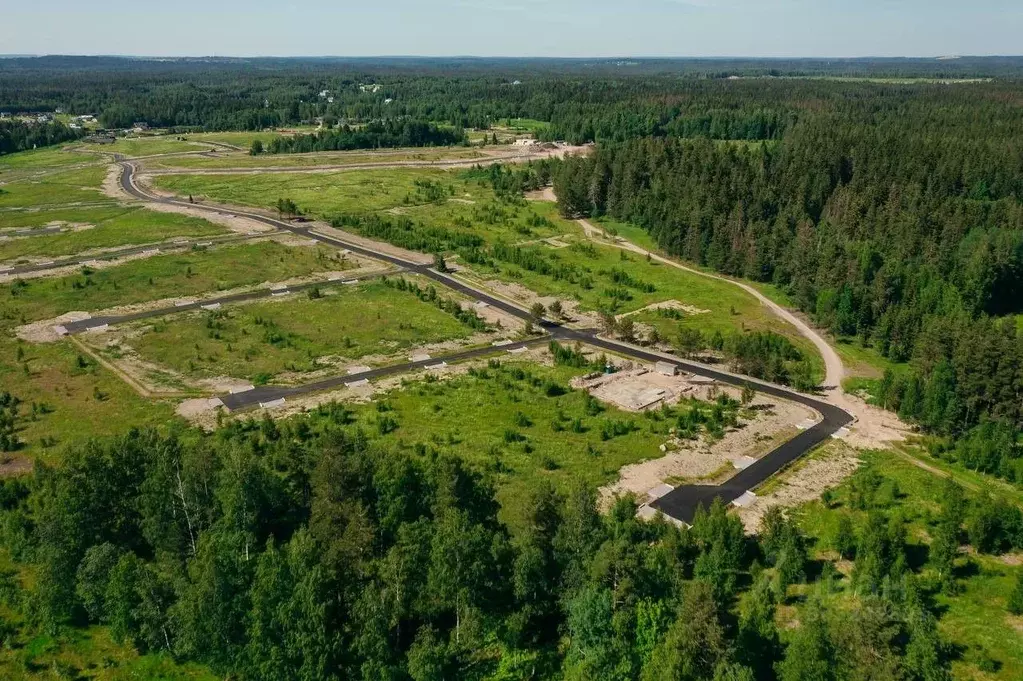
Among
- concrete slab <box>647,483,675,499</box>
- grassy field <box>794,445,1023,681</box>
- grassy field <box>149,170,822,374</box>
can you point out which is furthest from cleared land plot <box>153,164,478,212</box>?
grassy field <box>794,445,1023,681</box>

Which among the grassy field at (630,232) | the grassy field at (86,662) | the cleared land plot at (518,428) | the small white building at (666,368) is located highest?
the grassy field at (630,232)

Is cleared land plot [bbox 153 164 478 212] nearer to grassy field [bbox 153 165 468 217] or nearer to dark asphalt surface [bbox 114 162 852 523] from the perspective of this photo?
grassy field [bbox 153 165 468 217]

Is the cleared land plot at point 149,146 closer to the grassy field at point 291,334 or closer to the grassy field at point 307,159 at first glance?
the grassy field at point 307,159

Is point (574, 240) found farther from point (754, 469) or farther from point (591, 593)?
point (591, 593)

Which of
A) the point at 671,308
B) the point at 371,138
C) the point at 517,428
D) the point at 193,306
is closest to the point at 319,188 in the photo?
the point at 371,138

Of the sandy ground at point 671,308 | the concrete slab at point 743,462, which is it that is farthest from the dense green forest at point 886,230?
the concrete slab at point 743,462

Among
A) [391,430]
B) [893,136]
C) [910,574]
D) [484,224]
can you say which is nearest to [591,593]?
[910,574]
